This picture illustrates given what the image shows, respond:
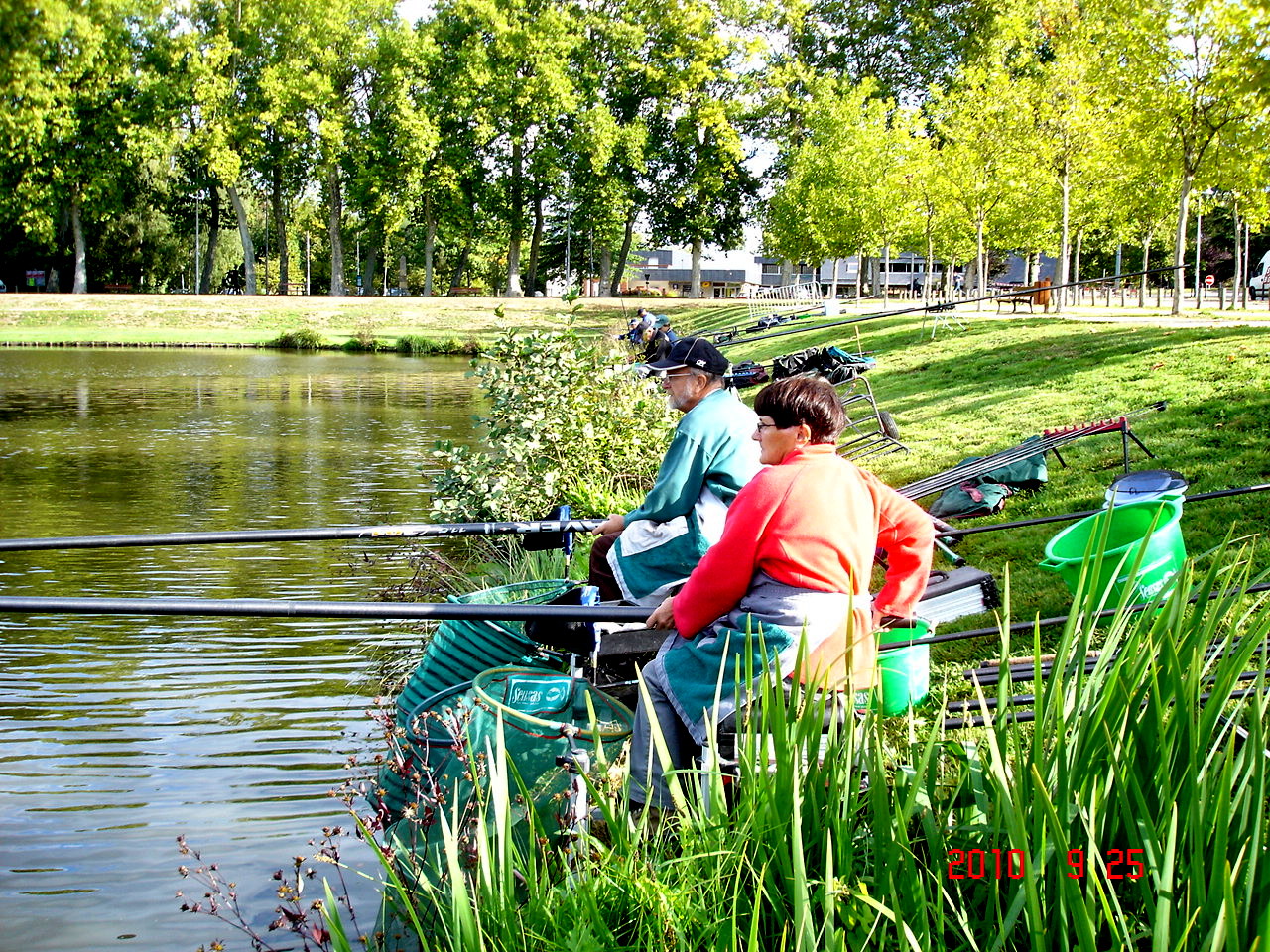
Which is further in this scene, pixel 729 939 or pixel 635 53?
pixel 635 53

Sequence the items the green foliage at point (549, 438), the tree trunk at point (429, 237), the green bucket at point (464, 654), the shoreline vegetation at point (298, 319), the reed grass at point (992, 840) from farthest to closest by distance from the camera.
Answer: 1. the tree trunk at point (429, 237)
2. the shoreline vegetation at point (298, 319)
3. the green foliage at point (549, 438)
4. the green bucket at point (464, 654)
5. the reed grass at point (992, 840)

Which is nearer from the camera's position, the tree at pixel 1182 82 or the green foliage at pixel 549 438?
the green foliage at pixel 549 438

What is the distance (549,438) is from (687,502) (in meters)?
5.03

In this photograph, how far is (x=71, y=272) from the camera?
2494 inches

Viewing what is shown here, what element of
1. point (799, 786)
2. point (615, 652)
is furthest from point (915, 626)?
point (799, 786)

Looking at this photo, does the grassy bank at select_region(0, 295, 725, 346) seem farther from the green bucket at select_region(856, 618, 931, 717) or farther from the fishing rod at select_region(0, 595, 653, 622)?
the fishing rod at select_region(0, 595, 653, 622)

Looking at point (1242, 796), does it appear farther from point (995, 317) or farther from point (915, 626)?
point (995, 317)

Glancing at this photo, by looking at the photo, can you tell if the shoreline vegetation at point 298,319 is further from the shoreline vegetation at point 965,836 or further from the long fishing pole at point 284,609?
the shoreline vegetation at point 965,836

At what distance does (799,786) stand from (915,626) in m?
2.24

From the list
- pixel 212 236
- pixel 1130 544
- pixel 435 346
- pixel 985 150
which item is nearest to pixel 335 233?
pixel 212 236

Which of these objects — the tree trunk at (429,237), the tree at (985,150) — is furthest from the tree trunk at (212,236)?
Answer: the tree at (985,150)

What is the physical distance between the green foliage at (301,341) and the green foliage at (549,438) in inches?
1368

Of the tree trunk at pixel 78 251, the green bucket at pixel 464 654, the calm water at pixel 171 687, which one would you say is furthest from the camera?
the tree trunk at pixel 78 251

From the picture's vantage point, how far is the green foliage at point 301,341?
144ft
